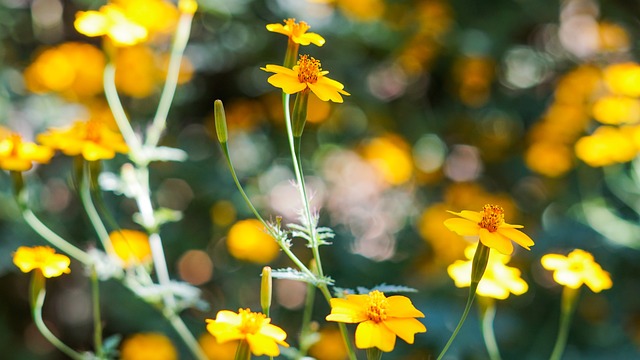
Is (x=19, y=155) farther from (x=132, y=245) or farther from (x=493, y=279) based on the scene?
(x=132, y=245)

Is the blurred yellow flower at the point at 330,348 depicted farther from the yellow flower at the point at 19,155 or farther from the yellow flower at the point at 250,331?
the yellow flower at the point at 250,331

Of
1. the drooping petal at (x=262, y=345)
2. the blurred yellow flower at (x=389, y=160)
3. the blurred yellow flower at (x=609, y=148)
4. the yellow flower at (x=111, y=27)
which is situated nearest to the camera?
the drooping petal at (x=262, y=345)

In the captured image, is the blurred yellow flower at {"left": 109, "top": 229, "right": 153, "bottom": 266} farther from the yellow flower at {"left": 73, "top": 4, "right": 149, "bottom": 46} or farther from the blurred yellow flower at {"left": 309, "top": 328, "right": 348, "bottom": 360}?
the yellow flower at {"left": 73, "top": 4, "right": 149, "bottom": 46}

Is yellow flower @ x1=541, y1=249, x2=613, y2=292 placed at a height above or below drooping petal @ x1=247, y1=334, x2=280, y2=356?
below

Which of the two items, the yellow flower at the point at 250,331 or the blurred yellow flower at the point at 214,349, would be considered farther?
the blurred yellow flower at the point at 214,349

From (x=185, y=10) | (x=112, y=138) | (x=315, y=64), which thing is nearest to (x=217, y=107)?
(x=315, y=64)

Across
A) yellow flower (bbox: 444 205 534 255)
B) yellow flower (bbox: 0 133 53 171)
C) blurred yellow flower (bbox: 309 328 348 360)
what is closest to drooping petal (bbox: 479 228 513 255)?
yellow flower (bbox: 444 205 534 255)

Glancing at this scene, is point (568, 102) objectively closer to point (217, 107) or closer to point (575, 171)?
point (575, 171)

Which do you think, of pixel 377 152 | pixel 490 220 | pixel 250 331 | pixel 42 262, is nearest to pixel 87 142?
pixel 42 262

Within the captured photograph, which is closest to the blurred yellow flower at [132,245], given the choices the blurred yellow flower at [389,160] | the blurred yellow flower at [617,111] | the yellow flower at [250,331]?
the blurred yellow flower at [389,160]
